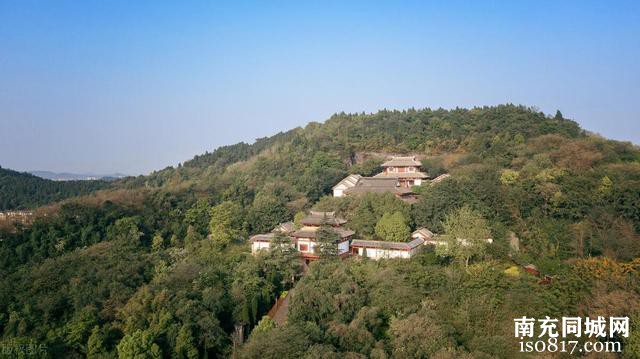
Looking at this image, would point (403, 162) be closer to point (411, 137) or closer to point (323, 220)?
point (411, 137)

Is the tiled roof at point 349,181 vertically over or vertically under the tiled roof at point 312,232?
over

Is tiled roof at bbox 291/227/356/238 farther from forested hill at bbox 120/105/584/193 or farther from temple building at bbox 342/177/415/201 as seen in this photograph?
forested hill at bbox 120/105/584/193

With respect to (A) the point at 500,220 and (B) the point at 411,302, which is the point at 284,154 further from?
(B) the point at 411,302

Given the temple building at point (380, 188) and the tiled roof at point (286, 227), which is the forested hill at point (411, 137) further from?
the tiled roof at point (286, 227)

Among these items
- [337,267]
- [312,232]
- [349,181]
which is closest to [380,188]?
[349,181]

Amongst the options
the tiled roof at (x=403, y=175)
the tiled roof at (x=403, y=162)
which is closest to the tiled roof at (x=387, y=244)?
the tiled roof at (x=403, y=175)
